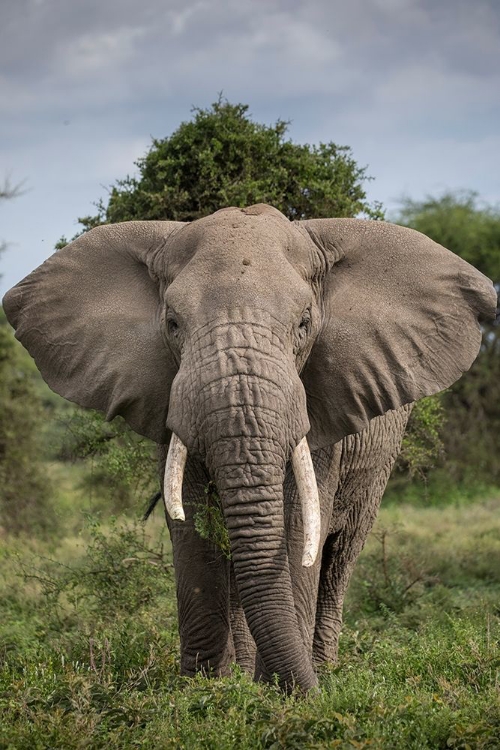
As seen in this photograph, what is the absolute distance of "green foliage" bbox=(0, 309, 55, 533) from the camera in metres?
15.6

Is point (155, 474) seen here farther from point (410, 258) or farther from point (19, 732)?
point (19, 732)

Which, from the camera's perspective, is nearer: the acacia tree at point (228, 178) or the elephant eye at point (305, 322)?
the elephant eye at point (305, 322)

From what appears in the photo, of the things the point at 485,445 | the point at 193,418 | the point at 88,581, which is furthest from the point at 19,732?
the point at 485,445

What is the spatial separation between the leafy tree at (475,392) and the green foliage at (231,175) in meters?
10.3

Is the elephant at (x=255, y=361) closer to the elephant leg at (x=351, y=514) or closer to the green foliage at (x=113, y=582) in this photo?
the elephant leg at (x=351, y=514)

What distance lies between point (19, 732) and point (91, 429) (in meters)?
4.69

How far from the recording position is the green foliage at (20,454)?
1558 centimetres

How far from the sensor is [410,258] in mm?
6070

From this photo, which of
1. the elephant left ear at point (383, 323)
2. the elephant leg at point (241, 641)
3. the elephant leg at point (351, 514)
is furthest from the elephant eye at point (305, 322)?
the elephant leg at point (241, 641)

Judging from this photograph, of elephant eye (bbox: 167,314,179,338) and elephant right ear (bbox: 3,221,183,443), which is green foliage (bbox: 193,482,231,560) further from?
elephant eye (bbox: 167,314,179,338)

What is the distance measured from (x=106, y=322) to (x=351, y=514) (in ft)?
7.60

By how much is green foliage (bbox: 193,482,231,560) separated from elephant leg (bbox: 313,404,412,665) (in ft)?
3.67

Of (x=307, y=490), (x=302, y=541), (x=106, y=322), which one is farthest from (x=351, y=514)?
(x=106, y=322)

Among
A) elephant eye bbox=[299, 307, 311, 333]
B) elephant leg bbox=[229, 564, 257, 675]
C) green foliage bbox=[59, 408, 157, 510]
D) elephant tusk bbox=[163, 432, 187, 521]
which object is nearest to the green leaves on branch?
green foliage bbox=[59, 408, 157, 510]
